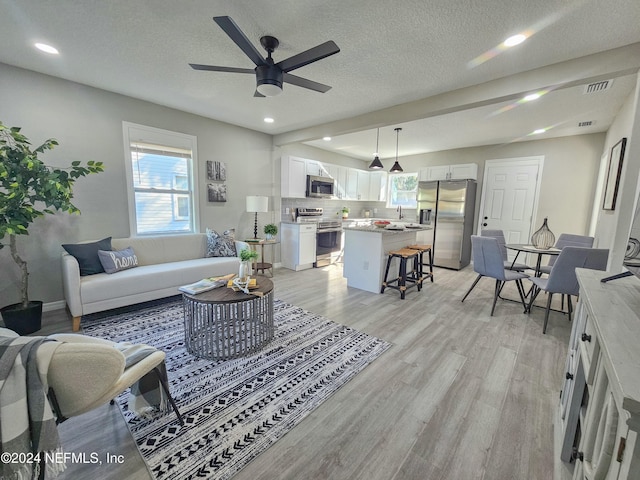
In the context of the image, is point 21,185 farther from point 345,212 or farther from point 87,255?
point 345,212

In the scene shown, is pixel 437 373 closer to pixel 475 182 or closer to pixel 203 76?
pixel 203 76

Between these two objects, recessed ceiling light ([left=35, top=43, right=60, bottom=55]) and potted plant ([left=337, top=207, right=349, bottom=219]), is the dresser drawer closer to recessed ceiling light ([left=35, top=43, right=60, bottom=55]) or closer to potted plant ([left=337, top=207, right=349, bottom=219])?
recessed ceiling light ([left=35, top=43, right=60, bottom=55])

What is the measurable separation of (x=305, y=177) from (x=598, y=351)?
5024 millimetres

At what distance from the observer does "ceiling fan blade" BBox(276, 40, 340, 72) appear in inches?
66.0

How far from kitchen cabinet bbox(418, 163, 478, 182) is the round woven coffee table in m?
5.21

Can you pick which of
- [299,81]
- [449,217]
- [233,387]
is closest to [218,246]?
[233,387]

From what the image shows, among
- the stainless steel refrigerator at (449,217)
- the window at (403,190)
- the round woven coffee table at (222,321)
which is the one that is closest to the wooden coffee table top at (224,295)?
the round woven coffee table at (222,321)

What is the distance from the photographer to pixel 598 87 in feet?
8.82

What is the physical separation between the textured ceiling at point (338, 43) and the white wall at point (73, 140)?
203mm

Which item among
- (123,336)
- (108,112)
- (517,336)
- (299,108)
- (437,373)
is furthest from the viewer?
(299,108)

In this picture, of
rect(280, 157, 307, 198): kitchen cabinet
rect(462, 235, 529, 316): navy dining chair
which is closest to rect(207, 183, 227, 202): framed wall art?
rect(280, 157, 307, 198): kitchen cabinet

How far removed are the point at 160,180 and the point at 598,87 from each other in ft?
17.5

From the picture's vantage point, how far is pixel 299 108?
359cm

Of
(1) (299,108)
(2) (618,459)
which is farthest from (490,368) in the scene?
(1) (299,108)
